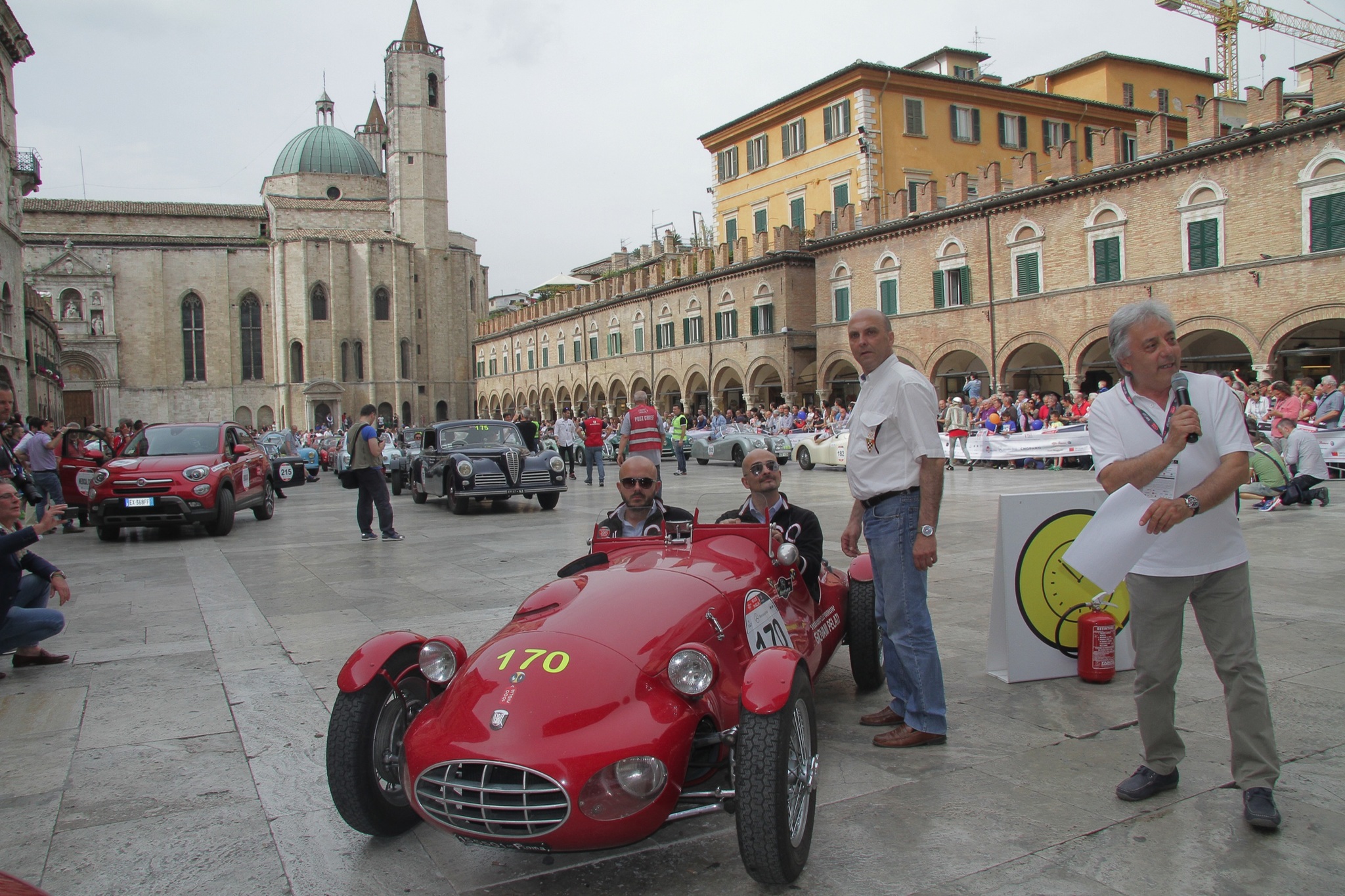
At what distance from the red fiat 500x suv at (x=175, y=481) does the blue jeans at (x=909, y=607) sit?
446 inches

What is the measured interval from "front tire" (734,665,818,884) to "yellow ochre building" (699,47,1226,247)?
105ft

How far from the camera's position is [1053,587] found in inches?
209

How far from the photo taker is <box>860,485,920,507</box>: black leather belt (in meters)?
4.15

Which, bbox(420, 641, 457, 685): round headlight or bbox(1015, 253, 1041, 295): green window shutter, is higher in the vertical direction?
bbox(1015, 253, 1041, 295): green window shutter

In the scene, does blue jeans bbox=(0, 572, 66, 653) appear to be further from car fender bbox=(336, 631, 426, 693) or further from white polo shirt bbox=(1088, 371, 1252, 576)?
white polo shirt bbox=(1088, 371, 1252, 576)

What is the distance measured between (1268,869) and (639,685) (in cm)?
211

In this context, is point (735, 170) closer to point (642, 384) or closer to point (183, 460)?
point (642, 384)

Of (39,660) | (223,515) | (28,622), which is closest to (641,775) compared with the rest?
(28,622)

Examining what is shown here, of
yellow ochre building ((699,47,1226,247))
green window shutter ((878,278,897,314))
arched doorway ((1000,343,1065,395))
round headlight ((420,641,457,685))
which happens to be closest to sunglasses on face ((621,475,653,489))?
round headlight ((420,641,457,685))

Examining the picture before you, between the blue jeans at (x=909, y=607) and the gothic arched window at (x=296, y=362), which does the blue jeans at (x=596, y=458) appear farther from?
the gothic arched window at (x=296, y=362)

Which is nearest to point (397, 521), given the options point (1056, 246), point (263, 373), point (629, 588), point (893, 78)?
point (629, 588)

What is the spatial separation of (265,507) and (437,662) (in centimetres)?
1362

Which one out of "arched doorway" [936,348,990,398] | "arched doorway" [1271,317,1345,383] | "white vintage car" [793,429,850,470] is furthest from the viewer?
"arched doorway" [936,348,990,398]

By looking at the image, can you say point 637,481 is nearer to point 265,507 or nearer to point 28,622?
point 28,622
